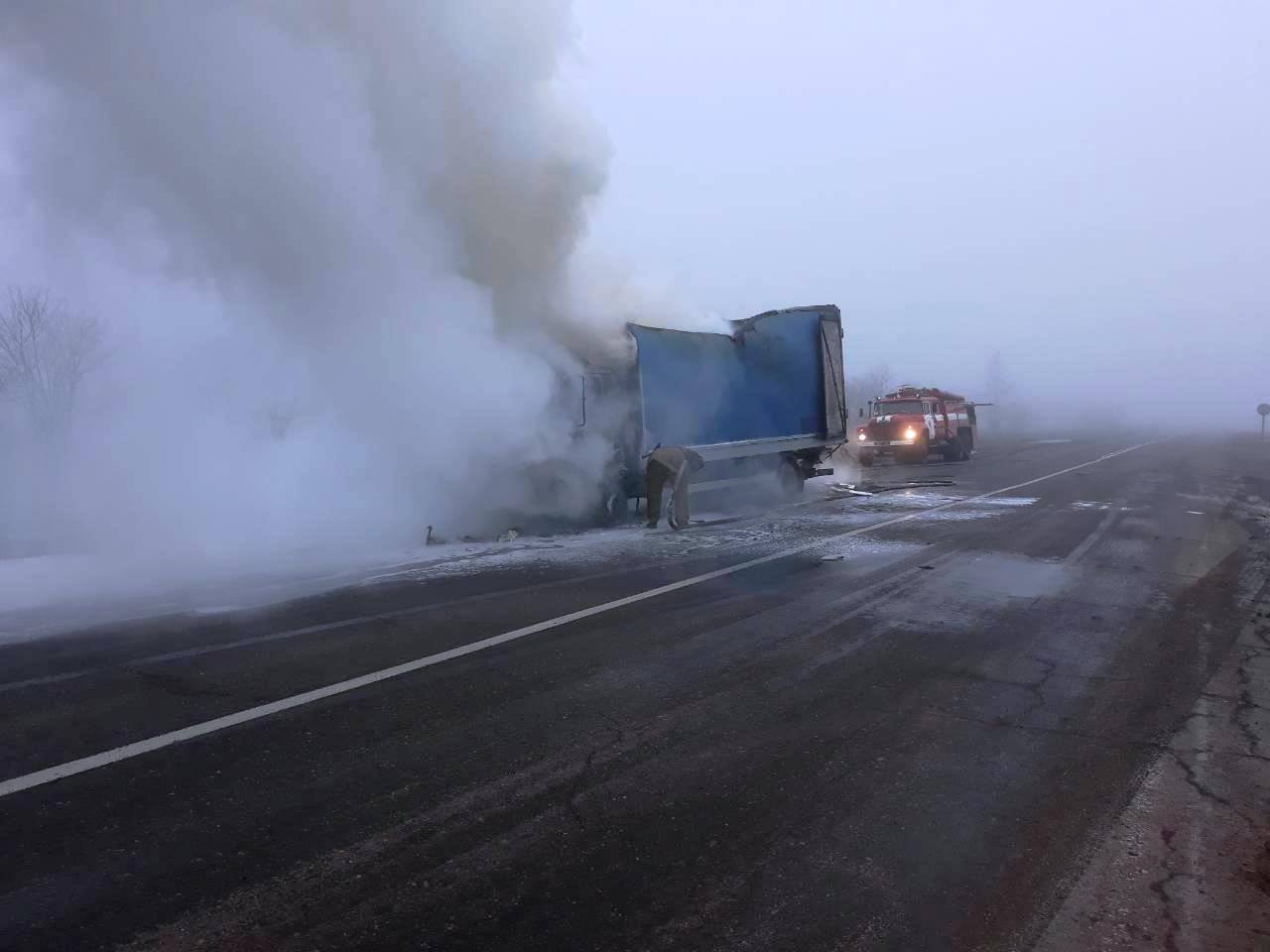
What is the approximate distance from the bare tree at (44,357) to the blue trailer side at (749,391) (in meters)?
13.3

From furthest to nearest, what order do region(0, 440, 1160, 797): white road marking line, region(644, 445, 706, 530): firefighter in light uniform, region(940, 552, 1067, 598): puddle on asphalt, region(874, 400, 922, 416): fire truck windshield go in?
1. region(874, 400, 922, 416): fire truck windshield
2. region(644, 445, 706, 530): firefighter in light uniform
3. region(940, 552, 1067, 598): puddle on asphalt
4. region(0, 440, 1160, 797): white road marking line

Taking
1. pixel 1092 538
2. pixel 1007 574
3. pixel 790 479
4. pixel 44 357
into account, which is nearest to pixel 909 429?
pixel 790 479

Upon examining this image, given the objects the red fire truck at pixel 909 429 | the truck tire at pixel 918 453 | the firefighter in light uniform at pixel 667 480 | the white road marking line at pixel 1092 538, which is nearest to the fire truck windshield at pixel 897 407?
the red fire truck at pixel 909 429

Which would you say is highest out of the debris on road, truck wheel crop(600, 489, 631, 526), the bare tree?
the bare tree

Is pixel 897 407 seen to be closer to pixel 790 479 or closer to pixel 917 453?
pixel 917 453

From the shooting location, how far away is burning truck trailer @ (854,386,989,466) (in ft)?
89.0

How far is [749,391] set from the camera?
49.0ft

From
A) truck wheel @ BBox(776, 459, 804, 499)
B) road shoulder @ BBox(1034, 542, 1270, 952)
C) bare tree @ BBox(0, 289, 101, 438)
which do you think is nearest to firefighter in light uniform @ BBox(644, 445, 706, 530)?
truck wheel @ BBox(776, 459, 804, 499)

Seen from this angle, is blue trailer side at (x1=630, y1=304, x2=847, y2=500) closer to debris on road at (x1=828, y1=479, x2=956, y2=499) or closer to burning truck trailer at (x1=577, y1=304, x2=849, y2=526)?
burning truck trailer at (x1=577, y1=304, x2=849, y2=526)

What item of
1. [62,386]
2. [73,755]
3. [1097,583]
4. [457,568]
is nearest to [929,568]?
[1097,583]

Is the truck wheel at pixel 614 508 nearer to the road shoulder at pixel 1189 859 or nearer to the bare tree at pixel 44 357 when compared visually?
the road shoulder at pixel 1189 859

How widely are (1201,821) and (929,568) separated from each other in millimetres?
5483

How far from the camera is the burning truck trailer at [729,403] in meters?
12.8

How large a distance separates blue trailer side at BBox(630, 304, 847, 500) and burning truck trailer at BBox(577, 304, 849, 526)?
0.02m
